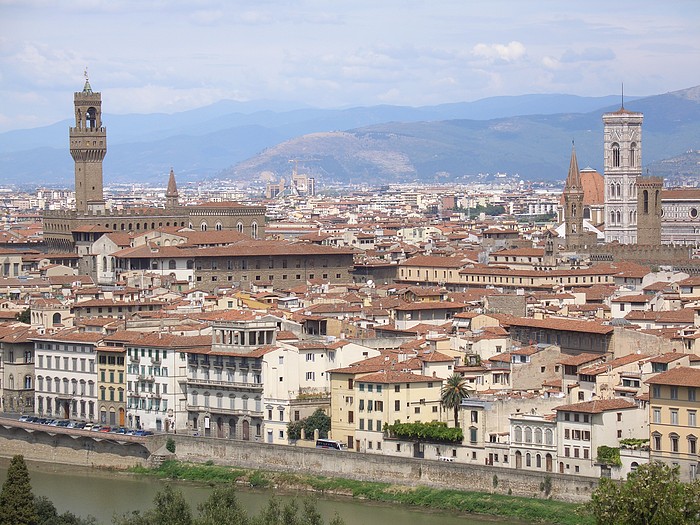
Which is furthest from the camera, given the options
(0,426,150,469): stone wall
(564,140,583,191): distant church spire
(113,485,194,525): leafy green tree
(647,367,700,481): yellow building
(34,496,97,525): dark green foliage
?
(564,140,583,191): distant church spire

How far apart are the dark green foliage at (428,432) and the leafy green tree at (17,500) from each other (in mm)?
9528

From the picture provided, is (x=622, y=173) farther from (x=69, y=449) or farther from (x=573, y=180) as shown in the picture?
(x=69, y=449)

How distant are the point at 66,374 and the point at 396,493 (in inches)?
458

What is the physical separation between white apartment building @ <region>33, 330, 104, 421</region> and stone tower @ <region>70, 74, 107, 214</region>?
34951mm

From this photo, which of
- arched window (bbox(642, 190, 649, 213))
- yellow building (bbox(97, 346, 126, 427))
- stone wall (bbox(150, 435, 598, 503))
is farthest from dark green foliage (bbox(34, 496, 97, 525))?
arched window (bbox(642, 190, 649, 213))

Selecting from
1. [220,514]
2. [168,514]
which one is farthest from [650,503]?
[168,514]

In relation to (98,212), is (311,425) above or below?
below

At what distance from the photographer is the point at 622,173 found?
9506 centimetres

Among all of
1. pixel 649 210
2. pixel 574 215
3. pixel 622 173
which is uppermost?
pixel 622 173

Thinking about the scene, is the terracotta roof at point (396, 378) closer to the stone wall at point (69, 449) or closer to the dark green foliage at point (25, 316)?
the stone wall at point (69, 449)

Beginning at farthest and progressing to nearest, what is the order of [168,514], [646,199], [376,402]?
[646,199]
[376,402]
[168,514]

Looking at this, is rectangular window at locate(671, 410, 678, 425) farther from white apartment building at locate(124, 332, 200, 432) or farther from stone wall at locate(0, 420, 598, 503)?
white apartment building at locate(124, 332, 200, 432)

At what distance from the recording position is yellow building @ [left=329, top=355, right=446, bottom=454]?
37875mm

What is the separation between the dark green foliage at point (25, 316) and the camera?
52569 millimetres
